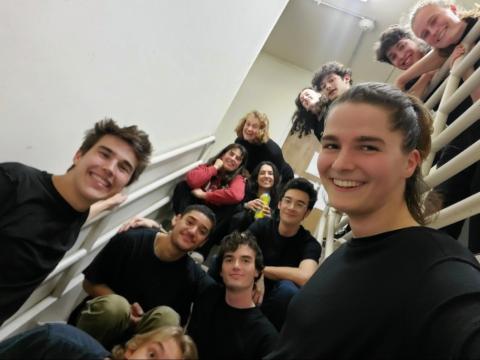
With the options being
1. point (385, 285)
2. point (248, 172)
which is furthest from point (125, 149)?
point (248, 172)

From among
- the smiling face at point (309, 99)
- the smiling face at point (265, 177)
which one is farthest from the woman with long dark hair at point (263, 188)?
the smiling face at point (309, 99)

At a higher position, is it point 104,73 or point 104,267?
point 104,73

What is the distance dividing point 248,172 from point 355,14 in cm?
219

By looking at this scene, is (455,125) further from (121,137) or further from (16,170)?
(16,170)

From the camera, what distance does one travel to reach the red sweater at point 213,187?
2156mm

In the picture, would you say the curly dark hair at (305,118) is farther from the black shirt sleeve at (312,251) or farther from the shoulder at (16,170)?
the shoulder at (16,170)

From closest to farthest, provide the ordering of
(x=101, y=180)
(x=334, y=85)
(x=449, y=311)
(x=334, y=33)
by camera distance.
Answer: (x=449, y=311) → (x=101, y=180) → (x=334, y=85) → (x=334, y=33)

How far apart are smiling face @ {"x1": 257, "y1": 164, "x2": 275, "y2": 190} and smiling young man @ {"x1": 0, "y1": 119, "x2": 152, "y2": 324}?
4.38 ft

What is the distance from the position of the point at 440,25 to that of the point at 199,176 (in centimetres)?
154

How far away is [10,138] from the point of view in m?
0.93

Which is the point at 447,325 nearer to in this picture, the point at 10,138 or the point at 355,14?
the point at 10,138

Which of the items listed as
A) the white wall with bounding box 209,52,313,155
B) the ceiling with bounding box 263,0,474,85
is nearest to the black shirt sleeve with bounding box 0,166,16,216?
the ceiling with bounding box 263,0,474,85

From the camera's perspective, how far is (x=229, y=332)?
47.8 inches

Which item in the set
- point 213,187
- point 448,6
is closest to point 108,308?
point 213,187
